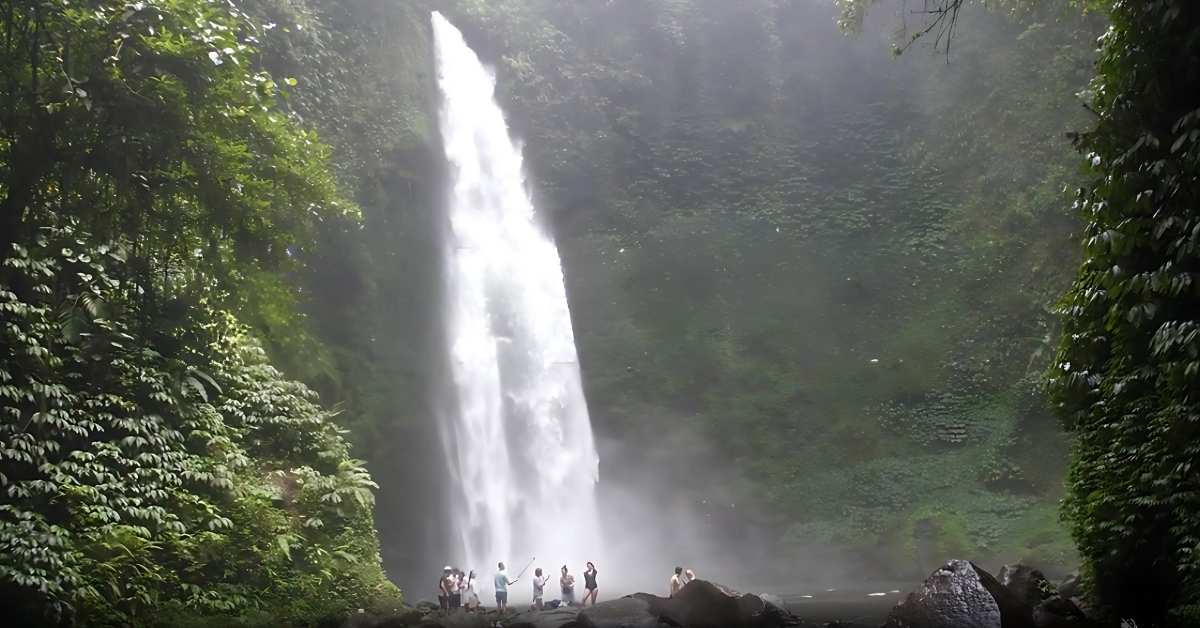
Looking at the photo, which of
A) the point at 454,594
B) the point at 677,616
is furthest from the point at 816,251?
the point at 677,616

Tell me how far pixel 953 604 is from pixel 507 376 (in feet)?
51.9

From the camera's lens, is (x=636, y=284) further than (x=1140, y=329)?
Yes

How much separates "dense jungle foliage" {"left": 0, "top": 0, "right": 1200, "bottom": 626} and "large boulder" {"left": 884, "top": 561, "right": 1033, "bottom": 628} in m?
1.16

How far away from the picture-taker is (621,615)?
12.1m

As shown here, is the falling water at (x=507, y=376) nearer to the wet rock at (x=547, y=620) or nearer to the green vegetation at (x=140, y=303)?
the wet rock at (x=547, y=620)

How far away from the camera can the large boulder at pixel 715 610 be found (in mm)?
11398

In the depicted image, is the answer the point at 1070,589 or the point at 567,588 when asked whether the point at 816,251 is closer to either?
the point at 567,588

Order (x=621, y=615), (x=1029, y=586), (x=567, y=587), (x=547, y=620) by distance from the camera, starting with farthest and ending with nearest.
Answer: (x=567, y=587), (x=547, y=620), (x=621, y=615), (x=1029, y=586)

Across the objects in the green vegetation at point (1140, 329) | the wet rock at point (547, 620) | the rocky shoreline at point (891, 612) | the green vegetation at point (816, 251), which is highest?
the green vegetation at point (816, 251)

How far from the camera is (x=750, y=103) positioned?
3153cm

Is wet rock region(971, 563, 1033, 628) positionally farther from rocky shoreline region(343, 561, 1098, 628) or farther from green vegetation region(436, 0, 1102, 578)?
green vegetation region(436, 0, 1102, 578)

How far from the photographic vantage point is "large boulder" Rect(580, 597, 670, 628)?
11.6 meters

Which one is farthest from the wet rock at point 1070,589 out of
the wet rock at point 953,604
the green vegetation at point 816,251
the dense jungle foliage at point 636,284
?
the green vegetation at point 816,251

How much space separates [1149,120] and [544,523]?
60.0 ft
